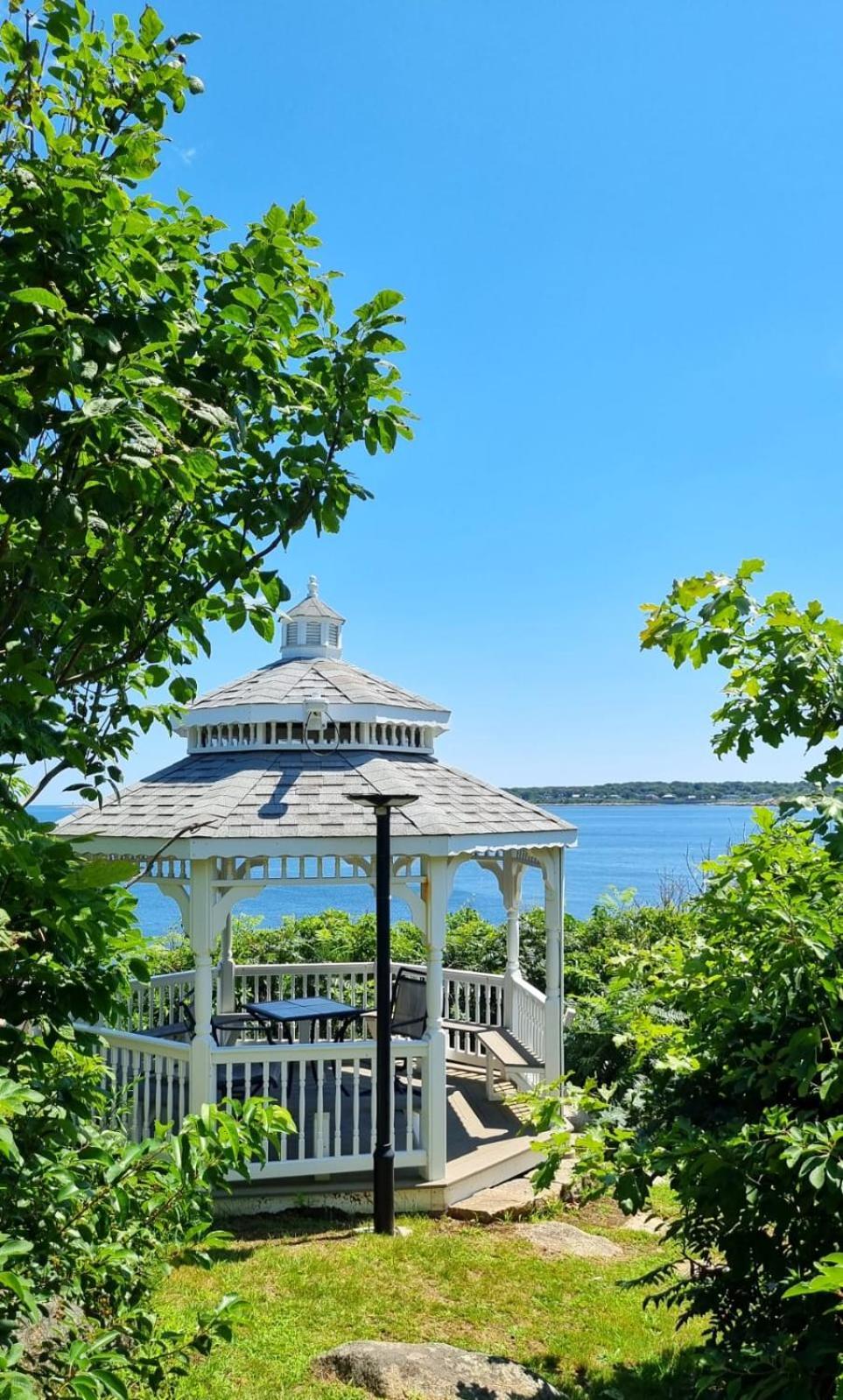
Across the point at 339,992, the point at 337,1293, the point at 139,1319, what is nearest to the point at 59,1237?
the point at 139,1319

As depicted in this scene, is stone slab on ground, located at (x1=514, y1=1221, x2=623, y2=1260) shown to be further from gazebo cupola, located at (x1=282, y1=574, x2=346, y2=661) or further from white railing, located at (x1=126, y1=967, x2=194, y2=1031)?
gazebo cupola, located at (x1=282, y1=574, x2=346, y2=661)

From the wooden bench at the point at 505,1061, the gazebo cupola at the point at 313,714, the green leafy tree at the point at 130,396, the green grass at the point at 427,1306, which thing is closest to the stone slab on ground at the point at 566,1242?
the green grass at the point at 427,1306

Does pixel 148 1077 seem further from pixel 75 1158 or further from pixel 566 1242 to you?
pixel 75 1158

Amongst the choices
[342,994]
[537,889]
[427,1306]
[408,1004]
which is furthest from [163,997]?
[537,889]

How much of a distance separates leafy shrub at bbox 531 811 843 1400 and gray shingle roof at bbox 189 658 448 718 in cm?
629

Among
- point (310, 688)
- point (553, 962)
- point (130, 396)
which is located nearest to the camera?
point (130, 396)

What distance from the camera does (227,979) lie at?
439 inches

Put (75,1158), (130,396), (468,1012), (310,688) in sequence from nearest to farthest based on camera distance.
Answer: (130,396) < (75,1158) < (310,688) < (468,1012)

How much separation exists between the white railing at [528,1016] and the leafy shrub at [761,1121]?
6638 mm

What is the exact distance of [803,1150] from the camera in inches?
90.9

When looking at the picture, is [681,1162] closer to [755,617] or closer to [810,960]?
[810,960]

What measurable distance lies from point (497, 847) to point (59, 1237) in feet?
21.0

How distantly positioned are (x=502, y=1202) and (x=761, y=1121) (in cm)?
528

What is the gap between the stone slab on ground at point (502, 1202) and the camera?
299 inches
